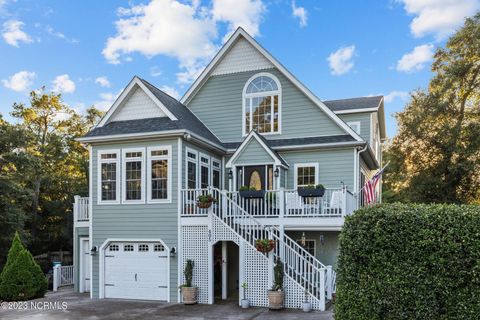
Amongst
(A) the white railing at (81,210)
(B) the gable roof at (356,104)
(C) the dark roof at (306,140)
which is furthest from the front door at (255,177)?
(A) the white railing at (81,210)

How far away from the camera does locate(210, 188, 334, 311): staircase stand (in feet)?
37.3

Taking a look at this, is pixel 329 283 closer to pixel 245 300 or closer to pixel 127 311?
pixel 245 300

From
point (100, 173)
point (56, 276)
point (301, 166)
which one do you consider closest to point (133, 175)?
point (100, 173)

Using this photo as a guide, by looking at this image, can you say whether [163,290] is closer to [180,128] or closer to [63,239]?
[180,128]

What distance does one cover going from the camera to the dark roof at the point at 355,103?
17.5 metres

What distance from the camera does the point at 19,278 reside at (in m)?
13.4

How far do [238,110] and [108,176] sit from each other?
5308 mm

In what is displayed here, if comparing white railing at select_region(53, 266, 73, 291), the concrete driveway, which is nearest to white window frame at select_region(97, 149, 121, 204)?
the concrete driveway

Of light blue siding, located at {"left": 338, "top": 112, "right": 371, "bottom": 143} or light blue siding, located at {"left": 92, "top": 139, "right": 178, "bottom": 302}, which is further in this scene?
light blue siding, located at {"left": 338, "top": 112, "right": 371, "bottom": 143}

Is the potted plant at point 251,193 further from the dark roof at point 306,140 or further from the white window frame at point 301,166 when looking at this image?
the white window frame at point 301,166

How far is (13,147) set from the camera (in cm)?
1878

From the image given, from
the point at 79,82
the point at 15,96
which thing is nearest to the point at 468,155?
the point at 79,82

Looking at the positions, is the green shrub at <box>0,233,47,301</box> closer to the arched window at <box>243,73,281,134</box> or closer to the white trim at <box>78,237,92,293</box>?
the white trim at <box>78,237,92,293</box>

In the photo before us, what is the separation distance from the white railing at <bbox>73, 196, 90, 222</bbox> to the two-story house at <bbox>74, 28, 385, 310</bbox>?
57 millimetres
